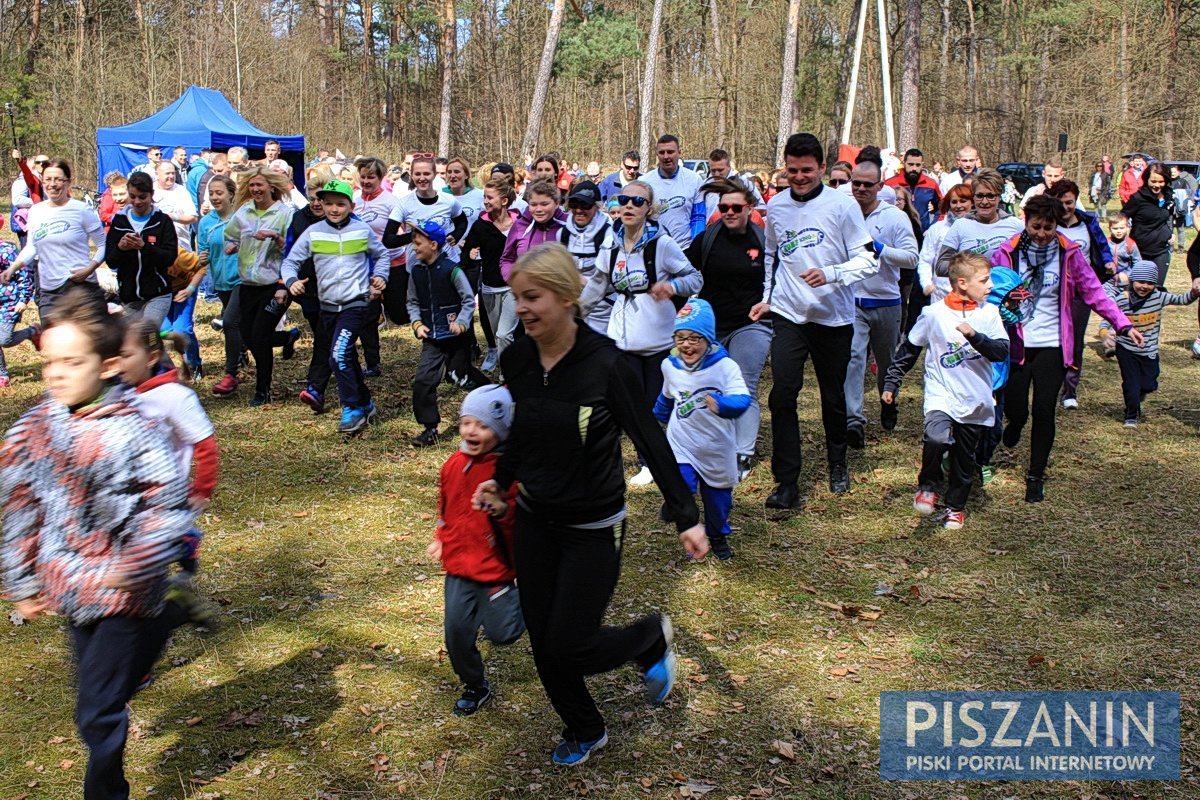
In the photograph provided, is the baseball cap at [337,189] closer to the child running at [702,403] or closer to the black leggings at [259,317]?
the black leggings at [259,317]

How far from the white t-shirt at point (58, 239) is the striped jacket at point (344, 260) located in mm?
2098

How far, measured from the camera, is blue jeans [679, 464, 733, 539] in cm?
643

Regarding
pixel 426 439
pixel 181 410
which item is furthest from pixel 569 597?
pixel 426 439

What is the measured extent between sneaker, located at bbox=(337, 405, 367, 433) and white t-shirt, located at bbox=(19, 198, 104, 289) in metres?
2.61

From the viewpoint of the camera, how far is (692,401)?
634 cm

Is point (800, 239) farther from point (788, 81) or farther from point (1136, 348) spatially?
point (788, 81)

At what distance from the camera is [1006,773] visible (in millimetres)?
4477

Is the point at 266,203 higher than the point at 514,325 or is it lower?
higher

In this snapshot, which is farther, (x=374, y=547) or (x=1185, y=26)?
(x=1185, y=26)

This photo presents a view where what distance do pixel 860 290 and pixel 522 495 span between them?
5751 millimetres

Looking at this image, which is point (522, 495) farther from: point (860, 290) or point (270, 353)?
point (270, 353)

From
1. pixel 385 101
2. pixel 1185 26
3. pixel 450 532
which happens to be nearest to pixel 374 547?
pixel 450 532

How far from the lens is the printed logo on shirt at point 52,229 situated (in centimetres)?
970

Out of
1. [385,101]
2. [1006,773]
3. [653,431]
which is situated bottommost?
[1006,773]
